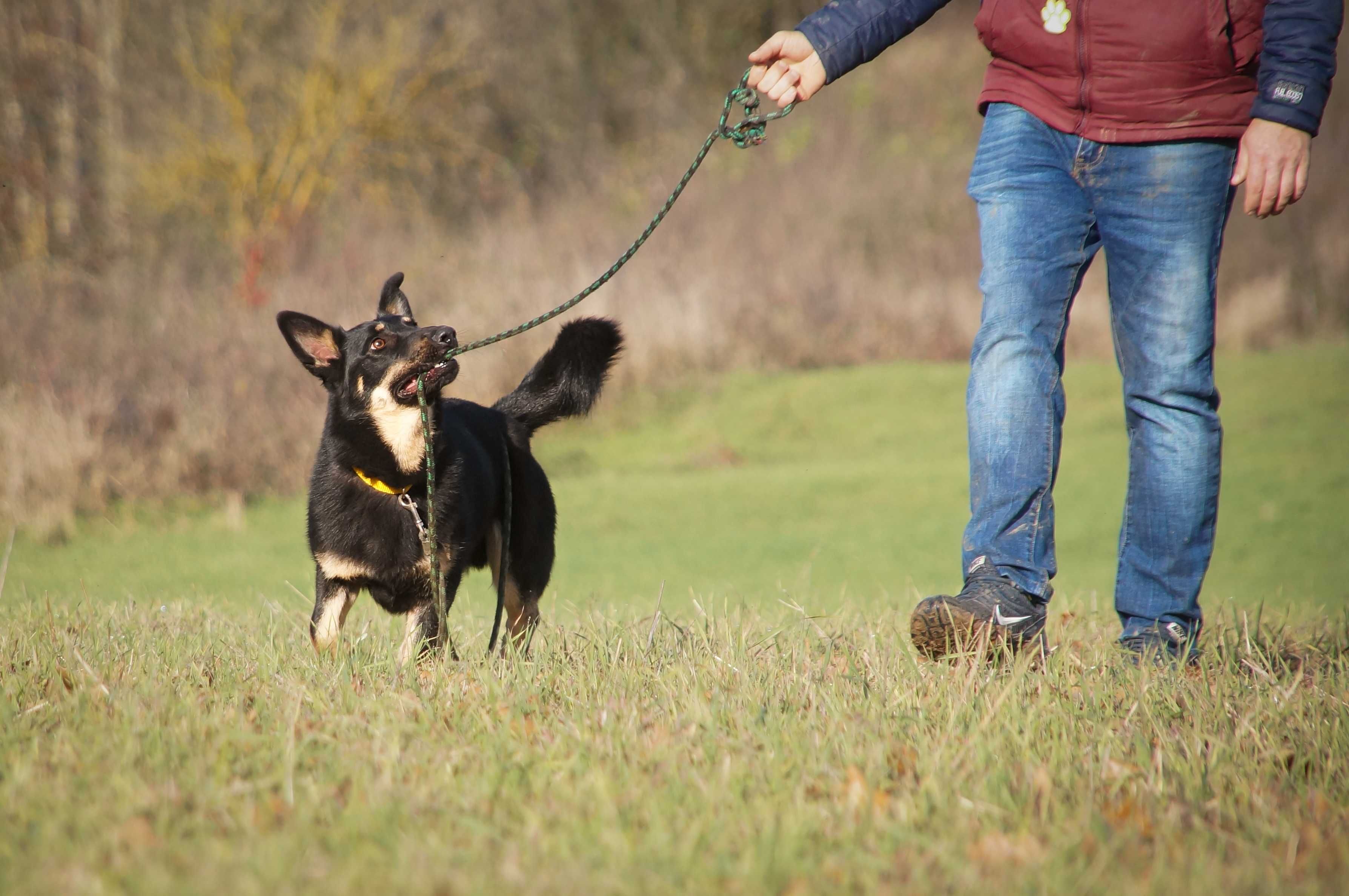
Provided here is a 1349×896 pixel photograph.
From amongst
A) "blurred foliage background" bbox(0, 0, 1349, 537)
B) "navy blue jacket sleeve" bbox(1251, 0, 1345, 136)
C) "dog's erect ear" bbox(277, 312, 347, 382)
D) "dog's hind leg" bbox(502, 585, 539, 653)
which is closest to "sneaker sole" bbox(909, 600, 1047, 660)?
"navy blue jacket sleeve" bbox(1251, 0, 1345, 136)

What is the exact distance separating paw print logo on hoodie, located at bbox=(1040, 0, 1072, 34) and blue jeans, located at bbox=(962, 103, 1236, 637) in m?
0.22

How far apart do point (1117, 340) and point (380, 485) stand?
219 centimetres

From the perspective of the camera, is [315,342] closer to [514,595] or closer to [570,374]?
[570,374]

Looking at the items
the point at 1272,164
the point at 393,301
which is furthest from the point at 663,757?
the point at 393,301

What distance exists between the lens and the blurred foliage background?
385 inches

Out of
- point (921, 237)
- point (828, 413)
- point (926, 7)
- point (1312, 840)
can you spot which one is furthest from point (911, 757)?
point (921, 237)

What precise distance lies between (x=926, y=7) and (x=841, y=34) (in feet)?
0.93

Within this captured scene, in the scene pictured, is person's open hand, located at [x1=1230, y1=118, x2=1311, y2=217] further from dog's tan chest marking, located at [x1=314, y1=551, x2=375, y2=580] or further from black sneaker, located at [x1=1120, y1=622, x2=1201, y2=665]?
dog's tan chest marking, located at [x1=314, y1=551, x2=375, y2=580]

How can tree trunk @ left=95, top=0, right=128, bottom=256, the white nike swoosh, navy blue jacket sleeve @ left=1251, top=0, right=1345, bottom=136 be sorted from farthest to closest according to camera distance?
tree trunk @ left=95, top=0, right=128, bottom=256 → the white nike swoosh → navy blue jacket sleeve @ left=1251, top=0, right=1345, bottom=136

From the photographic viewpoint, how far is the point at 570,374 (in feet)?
13.8

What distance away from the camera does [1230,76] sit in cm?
286

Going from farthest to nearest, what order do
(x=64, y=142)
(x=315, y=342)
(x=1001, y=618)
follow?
(x=64, y=142) < (x=315, y=342) < (x=1001, y=618)

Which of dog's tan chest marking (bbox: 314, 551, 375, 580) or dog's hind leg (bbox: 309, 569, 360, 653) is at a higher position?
dog's tan chest marking (bbox: 314, 551, 375, 580)

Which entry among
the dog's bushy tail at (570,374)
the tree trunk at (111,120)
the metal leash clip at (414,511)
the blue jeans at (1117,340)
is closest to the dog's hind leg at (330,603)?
the metal leash clip at (414,511)
